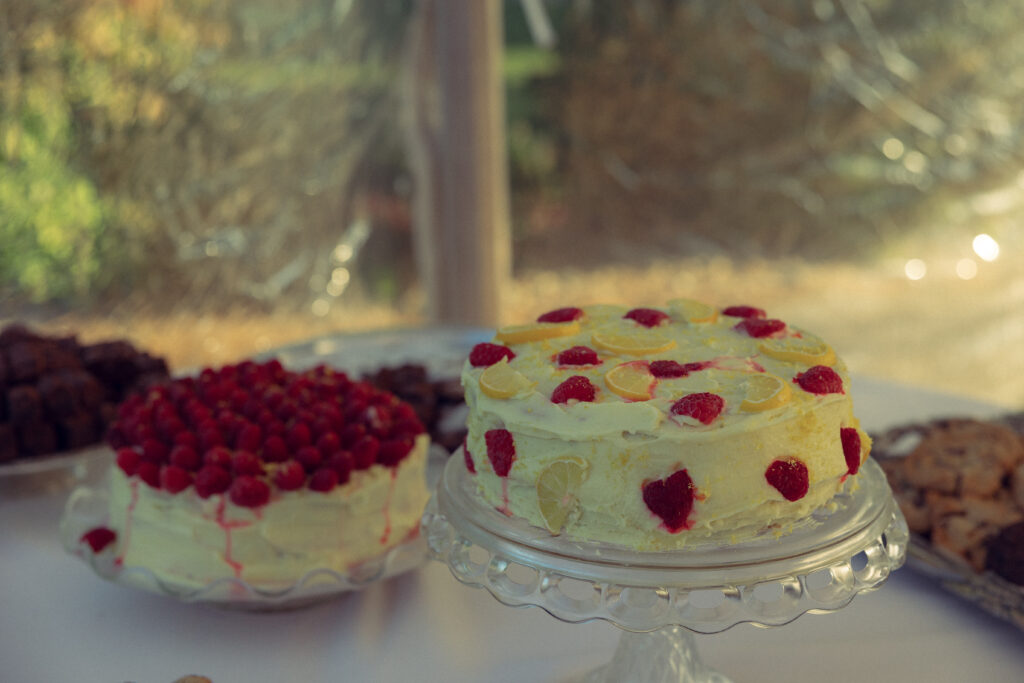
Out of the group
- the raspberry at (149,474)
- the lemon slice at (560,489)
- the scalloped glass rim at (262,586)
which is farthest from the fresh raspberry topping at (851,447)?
the raspberry at (149,474)

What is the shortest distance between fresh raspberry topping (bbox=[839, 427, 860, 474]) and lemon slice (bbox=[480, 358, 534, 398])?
0.27 metres

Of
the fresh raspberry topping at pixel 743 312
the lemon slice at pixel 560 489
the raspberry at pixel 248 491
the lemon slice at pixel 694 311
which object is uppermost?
the lemon slice at pixel 694 311

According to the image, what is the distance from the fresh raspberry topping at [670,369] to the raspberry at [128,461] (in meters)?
0.58

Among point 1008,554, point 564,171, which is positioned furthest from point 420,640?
point 564,171

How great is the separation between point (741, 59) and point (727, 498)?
2961 millimetres

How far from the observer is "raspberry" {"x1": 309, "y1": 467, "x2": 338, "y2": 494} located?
0.98 metres

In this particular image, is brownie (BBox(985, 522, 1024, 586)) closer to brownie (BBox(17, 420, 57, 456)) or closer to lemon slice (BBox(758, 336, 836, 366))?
lemon slice (BBox(758, 336, 836, 366))

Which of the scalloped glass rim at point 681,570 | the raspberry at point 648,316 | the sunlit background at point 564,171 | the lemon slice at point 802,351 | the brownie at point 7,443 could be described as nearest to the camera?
the scalloped glass rim at point 681,570

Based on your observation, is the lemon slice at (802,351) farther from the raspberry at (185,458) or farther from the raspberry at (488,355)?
the raspberry at (185,458)

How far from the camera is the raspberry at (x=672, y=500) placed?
0.71 m

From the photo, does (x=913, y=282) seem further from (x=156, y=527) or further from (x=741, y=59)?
(x=156, y=527)

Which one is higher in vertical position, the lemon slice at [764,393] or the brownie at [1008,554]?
the lemon slice at [764,393]

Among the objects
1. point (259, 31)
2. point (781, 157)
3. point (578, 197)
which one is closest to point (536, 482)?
point (259, 31)

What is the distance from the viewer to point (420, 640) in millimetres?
959
